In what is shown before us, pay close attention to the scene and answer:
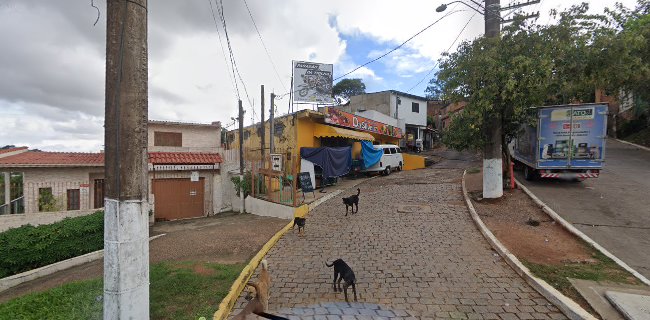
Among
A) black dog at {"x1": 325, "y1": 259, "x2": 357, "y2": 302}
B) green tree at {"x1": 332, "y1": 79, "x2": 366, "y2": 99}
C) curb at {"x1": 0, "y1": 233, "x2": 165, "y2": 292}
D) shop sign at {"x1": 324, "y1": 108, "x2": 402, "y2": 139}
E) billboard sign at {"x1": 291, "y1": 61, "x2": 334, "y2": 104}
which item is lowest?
curb at {"x1": 0, "y1": 233, "x2": 165, "y2": 292}

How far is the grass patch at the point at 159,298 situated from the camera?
13.1 ft

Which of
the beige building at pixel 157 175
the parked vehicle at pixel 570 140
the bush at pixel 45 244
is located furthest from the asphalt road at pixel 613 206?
the beige building at pixel 157 175

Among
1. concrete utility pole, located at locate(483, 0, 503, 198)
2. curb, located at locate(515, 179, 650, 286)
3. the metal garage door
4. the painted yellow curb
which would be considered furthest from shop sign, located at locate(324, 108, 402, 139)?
the painted yellow curb

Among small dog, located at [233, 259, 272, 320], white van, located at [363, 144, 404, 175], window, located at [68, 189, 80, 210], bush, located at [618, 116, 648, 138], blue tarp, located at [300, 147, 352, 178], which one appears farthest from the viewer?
bush, located at [618, 116, 648, 138]

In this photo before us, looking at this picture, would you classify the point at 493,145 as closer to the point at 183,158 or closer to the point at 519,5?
the point at 519,5

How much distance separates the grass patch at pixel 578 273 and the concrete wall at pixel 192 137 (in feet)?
53.5

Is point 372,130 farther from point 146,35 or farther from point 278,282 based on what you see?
point 146,35

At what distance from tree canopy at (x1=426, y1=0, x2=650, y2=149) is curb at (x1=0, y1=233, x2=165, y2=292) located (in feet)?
41.3

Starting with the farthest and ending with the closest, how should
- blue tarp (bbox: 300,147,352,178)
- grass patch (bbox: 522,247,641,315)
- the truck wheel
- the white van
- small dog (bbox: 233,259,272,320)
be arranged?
the white van
blue tarp (bbox: 300,147,352,178)
the truck wheel
grass patch (bbox: 522,247,641,315)
small dog (bbox: 233,259,272,320)

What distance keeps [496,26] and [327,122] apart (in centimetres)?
881

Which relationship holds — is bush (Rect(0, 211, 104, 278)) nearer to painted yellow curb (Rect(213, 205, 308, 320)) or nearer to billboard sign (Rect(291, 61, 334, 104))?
painted yellow curb (Rect(213, 205, 308, 320))

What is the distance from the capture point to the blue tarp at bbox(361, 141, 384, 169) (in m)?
A: 18.7

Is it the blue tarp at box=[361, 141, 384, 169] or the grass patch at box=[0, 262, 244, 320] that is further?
the blue tarp at box=[361, 141, 384, 169]

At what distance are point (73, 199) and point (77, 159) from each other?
1.89 m
